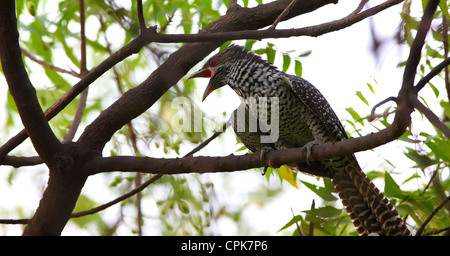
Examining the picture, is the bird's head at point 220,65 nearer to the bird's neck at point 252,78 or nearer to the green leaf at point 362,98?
the bird's neck at point 252,78

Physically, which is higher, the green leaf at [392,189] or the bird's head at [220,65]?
the bird's head at [220,65]

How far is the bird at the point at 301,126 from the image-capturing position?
4113mm

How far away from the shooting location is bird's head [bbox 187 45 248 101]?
180 inches

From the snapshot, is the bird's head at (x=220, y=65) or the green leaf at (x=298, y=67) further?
the bird's head at (x=220, y=65)

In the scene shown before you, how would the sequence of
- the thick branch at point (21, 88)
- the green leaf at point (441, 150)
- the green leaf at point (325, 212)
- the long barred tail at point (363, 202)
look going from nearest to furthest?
the thick branch at point (21, 88), the green leaf at point (441, 150), the green leaf at point (325, 212), the long barred tail at point (363, 202)

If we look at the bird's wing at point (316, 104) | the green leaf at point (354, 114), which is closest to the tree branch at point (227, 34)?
the bird's wing at point (316, 104)

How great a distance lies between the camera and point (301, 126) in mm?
4344

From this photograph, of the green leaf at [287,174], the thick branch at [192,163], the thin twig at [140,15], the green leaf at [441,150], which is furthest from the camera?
the green leaf at [287,174]

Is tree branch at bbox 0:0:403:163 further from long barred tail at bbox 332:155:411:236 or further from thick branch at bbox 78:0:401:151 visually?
long barred tail at bbox 332:155:411:236

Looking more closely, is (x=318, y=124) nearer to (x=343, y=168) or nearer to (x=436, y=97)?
(x=343, y=168)

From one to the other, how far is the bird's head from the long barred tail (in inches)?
45.7

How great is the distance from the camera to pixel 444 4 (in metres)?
3.12

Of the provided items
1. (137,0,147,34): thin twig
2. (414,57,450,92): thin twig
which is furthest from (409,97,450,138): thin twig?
(137,0,147,34): thin twig
